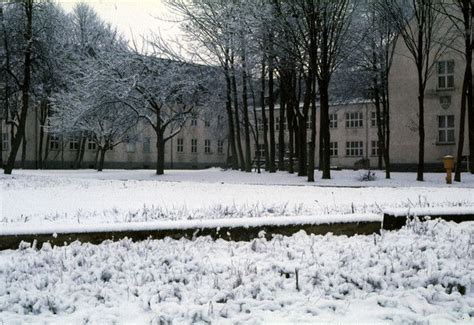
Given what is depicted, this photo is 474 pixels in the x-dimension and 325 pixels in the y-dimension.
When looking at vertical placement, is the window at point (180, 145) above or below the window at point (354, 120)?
below

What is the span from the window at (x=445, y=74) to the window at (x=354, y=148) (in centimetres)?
2070

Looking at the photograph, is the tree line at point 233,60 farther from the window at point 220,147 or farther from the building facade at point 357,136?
the window at point 220,147

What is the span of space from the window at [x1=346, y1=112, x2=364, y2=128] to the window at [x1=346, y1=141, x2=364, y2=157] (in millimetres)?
1948

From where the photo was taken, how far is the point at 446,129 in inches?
1141

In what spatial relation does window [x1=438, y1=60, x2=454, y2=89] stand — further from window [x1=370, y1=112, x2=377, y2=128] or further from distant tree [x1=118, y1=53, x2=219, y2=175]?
window [x1=370, y1=112, x2=377, y2=128]

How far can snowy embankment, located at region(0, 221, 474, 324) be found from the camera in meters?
4.04

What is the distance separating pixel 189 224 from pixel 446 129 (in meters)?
26.8

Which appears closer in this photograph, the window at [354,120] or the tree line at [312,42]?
the tree line at [312,42]

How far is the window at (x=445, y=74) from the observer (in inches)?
1137

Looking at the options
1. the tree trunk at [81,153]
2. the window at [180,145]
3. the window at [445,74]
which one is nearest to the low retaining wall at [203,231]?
the window at [445,74]

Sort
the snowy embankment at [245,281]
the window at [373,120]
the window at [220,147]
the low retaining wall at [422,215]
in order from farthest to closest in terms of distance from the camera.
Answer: the window at [220,147] < the window at [373,120] < the low retaining wall at [422,215] < the snowy embankment at [245,281]

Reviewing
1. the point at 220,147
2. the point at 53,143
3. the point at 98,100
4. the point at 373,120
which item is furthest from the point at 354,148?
the point at 53,143

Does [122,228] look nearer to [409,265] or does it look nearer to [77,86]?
[409,265]

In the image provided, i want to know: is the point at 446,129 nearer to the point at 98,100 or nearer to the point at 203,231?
the point at 98,100
